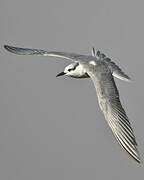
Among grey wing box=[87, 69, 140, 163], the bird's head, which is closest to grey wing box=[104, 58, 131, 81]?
the bird's head

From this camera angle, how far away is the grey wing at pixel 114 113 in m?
3.53

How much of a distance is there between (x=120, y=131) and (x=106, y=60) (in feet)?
4.50

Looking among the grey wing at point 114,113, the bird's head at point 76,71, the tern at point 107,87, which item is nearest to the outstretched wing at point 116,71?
the tern at point 107,87

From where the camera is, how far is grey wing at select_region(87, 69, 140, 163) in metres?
3.53

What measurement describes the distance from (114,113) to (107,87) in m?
0.25

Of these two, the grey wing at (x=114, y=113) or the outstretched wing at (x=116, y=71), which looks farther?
the outstretched wing at (x=116, y=71)

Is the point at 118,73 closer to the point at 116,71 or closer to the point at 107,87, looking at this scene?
the point at 116,71

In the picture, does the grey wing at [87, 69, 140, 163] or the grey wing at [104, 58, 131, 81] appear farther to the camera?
the grey wing at [104, 58, 131, 81]

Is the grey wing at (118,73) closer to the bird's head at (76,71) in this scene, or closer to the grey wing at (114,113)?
the bird's head at (76,71)

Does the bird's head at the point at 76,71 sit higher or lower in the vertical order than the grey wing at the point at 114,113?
higher

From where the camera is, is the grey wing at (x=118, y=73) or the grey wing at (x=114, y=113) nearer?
the grey wing at (x=114, y=113)

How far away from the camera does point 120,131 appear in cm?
364

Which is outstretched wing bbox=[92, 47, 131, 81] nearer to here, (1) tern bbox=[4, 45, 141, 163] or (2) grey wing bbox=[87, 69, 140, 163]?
(1) tern bbox=[4, 45, 141, 163]

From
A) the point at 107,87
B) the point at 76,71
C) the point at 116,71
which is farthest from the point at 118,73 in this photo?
the point at 107,87
